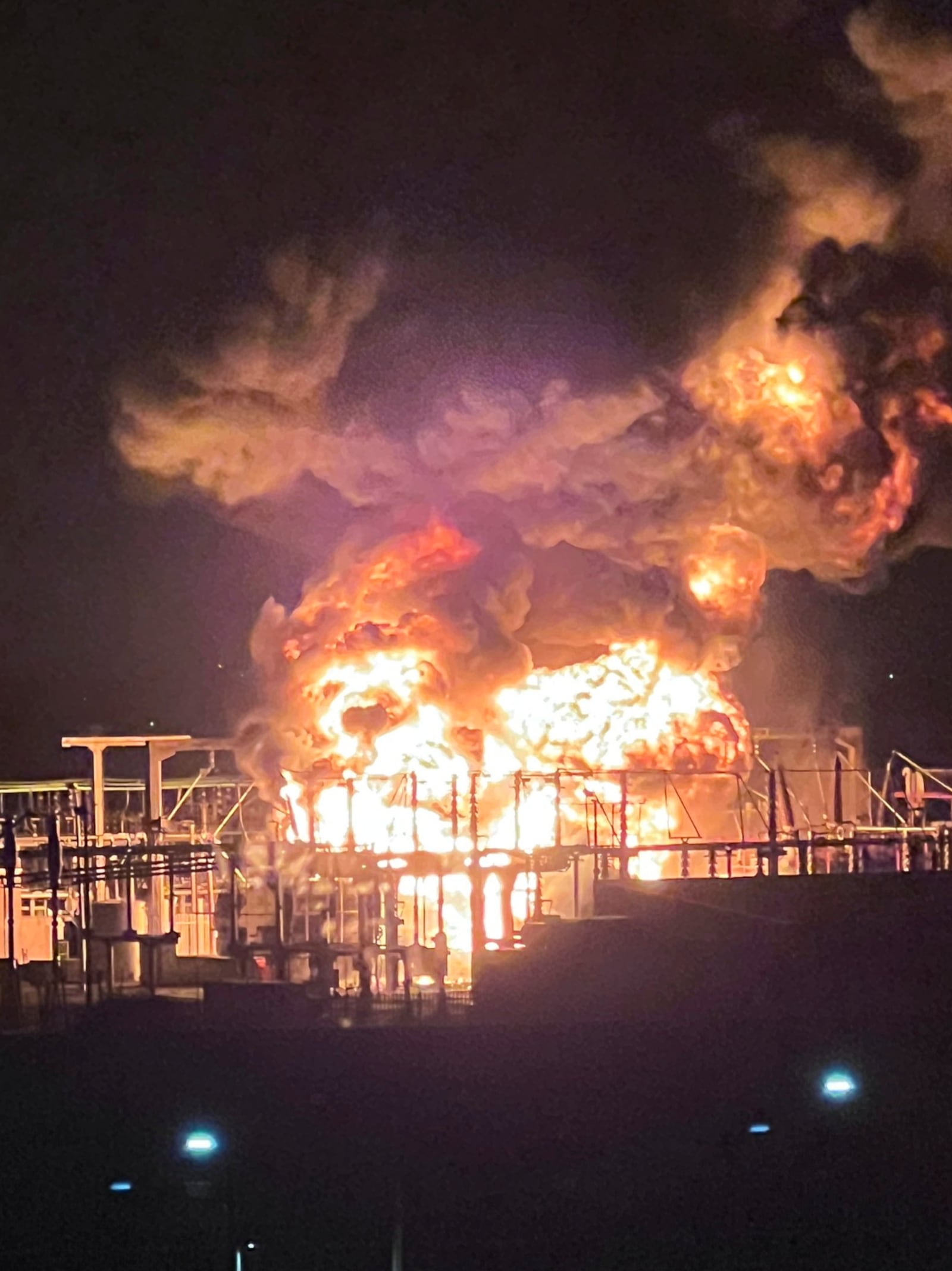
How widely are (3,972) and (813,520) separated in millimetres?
19934

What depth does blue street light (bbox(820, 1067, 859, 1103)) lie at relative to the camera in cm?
2436

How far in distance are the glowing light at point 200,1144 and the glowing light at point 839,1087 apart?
757cm

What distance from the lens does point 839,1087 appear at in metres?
24.5

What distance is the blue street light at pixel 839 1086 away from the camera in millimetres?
24359

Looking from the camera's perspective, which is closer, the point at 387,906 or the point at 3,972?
the point at 3,972

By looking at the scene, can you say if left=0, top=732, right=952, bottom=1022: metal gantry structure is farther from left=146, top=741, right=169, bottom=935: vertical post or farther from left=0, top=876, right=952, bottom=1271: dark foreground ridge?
left=0, top=876, right=952, bottom=1271: dark foreground ridge

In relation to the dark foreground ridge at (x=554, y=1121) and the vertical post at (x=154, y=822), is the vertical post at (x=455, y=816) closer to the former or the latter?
the dark foreground ridge at (x=554, y=1121)

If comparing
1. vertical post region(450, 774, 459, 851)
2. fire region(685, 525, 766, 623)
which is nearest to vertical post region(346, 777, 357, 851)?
vertical post region(450, 774, 459, 851)

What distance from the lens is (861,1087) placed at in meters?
24.7

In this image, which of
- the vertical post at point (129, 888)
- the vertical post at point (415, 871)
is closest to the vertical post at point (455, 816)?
the vertical post at point (415, 871)

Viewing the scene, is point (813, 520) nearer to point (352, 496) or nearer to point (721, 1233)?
point (352, 496)

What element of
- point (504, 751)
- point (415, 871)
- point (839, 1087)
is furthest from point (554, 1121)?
point (504, 751)

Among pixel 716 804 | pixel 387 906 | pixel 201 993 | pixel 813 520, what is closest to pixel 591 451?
pixel 813 520

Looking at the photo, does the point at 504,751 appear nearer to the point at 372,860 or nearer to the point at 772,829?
the point at 372,860
